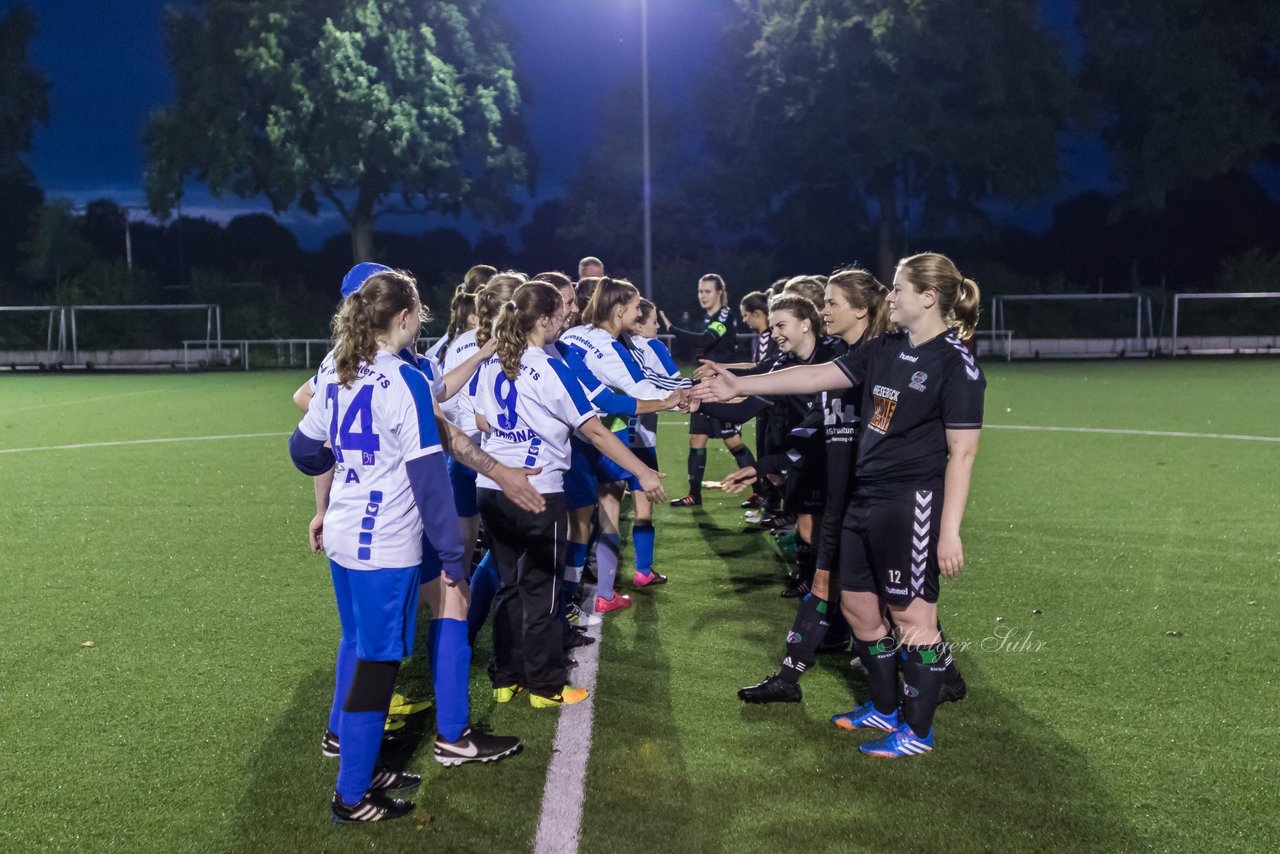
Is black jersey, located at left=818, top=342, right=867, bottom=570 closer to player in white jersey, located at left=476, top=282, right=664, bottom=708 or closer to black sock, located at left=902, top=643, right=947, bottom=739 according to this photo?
black sock, located at left=902, top=643, right=947, bottom=739

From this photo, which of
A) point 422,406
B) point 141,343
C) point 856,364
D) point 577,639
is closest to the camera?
point 422,406

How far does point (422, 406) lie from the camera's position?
354 cm

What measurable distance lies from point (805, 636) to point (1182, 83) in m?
40.8

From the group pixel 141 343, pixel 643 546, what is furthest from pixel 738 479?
pixel 141 343

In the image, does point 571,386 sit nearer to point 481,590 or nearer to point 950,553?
point 481,590

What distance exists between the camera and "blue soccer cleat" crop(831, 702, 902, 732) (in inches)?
176

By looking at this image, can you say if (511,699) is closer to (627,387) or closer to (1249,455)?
(627,387)

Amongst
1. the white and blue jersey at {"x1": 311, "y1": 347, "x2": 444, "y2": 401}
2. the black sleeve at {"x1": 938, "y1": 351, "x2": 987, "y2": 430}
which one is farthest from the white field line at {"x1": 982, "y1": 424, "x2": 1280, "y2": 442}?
the white and blue jersey at {"x1": 311, "y1": 347, "x2": 444, "y2": 401}

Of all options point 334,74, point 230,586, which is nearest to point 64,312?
point 334,74

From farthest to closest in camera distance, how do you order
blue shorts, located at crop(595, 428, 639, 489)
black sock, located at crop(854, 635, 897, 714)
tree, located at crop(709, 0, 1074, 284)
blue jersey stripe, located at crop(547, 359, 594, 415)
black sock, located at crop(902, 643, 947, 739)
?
tree, located at crop(709, 0, 1074, 284), blue shorts, located at crop(595, 428, 639, 489), blue jersey stripe, located at crop(547, 359, 594, 415), black sock, located at crop(854, 635, 897, 714), black sock, located at crop(902, 643, 947, 739)

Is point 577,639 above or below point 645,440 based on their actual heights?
below

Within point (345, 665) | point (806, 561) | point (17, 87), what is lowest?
point (806, 561)

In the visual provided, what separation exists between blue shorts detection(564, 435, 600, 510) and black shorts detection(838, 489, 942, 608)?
1908mm

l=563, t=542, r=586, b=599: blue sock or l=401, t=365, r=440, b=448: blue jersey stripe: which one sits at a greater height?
l=401, t=365, r=440, b=448: blue jersey stripe
